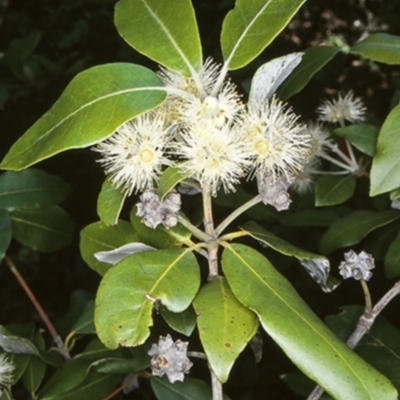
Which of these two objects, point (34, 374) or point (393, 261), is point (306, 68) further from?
point (34, 374)

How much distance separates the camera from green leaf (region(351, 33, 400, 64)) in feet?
4.35

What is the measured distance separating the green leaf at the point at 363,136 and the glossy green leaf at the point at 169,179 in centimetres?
52

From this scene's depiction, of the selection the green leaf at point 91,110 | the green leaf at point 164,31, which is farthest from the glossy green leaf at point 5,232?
the green leaf at point 164,31

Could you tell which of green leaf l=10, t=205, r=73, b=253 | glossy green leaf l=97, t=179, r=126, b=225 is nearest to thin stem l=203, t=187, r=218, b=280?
glossy green leaf l=97, t=179, r=126, b=225

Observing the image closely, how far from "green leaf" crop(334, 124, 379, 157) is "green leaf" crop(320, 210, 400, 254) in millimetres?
136

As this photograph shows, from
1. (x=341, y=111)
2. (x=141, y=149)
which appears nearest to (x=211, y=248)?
(x=141, y=149)

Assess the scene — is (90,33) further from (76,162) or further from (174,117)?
(174,117)

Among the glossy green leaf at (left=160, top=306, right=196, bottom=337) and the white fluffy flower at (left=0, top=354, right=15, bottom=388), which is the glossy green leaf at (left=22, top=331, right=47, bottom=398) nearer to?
the white fluffy flower at (left=0, top=354, right=15, bottom=388)

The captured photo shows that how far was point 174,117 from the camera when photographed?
3.76ft

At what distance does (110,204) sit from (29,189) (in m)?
0.68

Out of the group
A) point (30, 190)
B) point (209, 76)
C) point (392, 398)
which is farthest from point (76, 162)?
point (392, 398)

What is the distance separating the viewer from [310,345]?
1.02 meters

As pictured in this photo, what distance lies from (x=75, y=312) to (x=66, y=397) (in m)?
0.44

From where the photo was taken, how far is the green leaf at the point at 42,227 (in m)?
1.81
